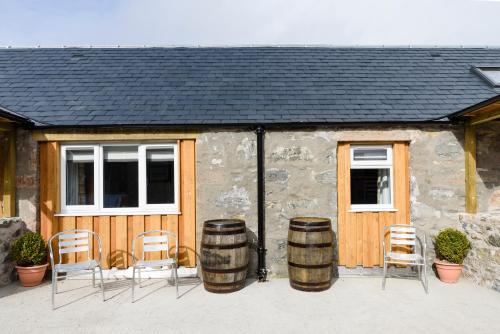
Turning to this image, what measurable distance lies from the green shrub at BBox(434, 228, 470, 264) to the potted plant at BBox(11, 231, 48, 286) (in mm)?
6261

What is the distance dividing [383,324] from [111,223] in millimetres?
4297

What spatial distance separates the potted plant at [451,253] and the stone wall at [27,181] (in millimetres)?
6567

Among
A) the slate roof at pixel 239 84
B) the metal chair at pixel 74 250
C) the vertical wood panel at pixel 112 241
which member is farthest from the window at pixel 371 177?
the metal chair at pixel 74 250

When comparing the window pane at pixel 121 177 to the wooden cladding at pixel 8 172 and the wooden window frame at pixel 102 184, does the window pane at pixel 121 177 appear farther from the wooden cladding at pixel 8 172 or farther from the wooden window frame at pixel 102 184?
the wooden cladding at pixel 8 172

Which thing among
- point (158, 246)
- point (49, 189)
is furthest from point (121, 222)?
point (49, 189)

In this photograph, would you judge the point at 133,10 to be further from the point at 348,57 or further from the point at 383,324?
the point at 383,324

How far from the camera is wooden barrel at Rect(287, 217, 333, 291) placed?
4.71 m

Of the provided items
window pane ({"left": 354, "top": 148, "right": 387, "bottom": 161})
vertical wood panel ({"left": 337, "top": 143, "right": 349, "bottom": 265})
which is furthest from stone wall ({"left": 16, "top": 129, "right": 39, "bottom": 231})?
window pane ({"left": 354, "top": 148, "right": 387, "bottom": 161})

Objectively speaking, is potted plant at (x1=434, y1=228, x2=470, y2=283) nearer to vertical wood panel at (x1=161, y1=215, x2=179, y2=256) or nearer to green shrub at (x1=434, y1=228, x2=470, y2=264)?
green shrub at (x1=434, y1=228, x2=470, y2=264)

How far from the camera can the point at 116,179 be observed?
225 inches

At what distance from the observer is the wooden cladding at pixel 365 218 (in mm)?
5508

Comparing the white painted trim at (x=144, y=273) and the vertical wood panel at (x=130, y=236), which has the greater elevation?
the vertical wood panel at (x=130, y=236)

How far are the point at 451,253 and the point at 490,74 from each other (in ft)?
14.7

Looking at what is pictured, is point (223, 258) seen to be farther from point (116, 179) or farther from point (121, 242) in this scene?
point (116, 179)
